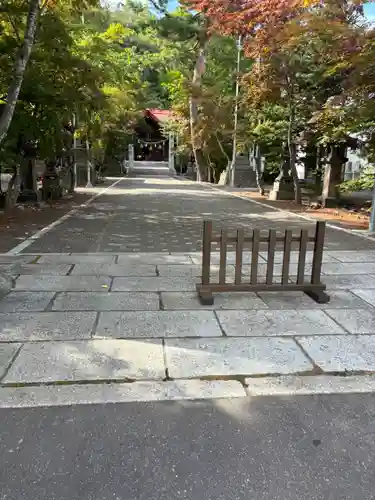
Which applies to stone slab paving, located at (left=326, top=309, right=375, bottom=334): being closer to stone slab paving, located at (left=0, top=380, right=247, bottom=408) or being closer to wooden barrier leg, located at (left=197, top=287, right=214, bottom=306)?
wooden barrier leg, located at (left=197, top=287, right=214, bottom=306)

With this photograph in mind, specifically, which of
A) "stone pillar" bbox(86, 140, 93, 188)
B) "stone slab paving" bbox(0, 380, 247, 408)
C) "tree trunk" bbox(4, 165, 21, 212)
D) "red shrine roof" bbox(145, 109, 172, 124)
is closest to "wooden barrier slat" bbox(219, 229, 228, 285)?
"stone slab paving" bbox(0, 380, 247, 408)

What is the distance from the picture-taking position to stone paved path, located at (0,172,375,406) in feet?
9.67

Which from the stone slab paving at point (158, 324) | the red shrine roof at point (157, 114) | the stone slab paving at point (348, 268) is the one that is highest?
the red shrine roof at point (157, 114)

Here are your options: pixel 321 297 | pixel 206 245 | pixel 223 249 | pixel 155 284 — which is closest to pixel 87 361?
pixel 206 245

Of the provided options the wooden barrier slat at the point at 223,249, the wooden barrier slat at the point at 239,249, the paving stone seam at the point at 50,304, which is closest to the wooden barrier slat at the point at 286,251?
the wooden barrier slat at the point at 239,249

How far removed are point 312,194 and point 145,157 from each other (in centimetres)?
3107

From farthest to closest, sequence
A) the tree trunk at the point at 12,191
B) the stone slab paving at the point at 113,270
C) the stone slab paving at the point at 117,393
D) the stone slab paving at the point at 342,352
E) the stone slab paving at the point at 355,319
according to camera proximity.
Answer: the tree trunk at the point at 12,191 → the stone slab paving at the point at 113,270 → the stone slab paving at the point at 355,319 → the stone slab paving at the point at 342,352 → the stone slab paving at the point at 117,393

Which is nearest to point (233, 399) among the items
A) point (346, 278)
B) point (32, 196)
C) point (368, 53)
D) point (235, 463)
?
point (235, 463)

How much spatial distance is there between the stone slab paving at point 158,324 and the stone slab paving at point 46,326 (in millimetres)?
135

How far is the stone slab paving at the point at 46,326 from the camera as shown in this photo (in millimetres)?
3611

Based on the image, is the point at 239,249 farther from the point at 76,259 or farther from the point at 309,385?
the point at 76,259

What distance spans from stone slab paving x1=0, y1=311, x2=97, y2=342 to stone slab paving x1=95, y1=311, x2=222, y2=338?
135 mm

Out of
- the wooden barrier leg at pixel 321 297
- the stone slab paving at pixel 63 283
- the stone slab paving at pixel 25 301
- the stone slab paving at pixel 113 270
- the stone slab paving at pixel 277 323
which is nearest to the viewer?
the stone slab paving at pixel 277 323

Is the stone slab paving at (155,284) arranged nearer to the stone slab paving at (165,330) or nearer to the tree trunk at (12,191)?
the stone slab paving at (165,330)
